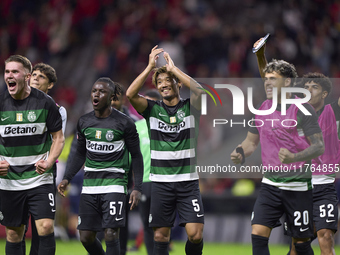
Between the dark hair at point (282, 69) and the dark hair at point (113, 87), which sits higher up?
the dark hair at point (282, 69)

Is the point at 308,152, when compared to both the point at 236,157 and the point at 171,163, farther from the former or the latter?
the point at 171,163

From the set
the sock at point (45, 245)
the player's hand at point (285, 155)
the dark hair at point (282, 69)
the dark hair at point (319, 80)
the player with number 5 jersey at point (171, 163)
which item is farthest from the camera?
the dark hair at point (319, 80)

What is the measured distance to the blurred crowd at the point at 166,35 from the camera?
14969 mm

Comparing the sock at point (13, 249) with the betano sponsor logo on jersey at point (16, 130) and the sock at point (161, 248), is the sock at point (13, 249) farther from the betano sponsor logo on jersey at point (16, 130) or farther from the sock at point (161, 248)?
the sock at point (161, 248)

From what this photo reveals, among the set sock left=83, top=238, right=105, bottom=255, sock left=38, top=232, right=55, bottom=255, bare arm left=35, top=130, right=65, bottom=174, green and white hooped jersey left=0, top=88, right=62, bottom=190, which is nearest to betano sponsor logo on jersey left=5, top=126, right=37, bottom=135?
green and white hooped jersey left=0, top=88, right=62, bottom=190

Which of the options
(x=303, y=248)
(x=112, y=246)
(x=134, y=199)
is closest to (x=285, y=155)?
(x=303, y=248)

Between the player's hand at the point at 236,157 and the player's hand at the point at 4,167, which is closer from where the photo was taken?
the player's hand at the point at 4,167

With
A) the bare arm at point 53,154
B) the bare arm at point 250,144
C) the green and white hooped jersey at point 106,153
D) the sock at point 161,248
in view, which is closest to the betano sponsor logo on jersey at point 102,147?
the green and white hooped jersey at point 106,153

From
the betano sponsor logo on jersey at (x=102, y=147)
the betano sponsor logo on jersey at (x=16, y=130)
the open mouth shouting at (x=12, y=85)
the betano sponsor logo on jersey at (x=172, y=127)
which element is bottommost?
the betano sponsor logo on jersey at (x=102, y=147)

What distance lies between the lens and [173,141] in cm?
679

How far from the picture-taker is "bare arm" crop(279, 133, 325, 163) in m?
6.12

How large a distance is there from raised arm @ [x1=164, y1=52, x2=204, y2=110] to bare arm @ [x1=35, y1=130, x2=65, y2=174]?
1530 millimetres

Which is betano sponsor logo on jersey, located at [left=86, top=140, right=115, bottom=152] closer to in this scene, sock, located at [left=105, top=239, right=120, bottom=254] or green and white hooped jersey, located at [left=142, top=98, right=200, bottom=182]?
green and white hooped jersey, located at [left=142, top=98, right=200, bottom=182]

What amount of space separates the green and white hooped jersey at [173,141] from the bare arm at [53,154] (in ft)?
3.66
